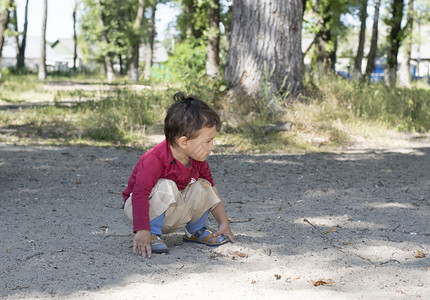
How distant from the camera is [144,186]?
319 cm

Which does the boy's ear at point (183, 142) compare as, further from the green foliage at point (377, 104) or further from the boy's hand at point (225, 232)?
the green foliage at point (377, 104)

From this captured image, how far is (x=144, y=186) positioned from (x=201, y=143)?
43cm

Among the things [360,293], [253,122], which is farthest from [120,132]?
[360,293]

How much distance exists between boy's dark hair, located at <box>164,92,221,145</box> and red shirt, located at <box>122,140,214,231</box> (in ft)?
0.39

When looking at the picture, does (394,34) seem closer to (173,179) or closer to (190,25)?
(190,25)

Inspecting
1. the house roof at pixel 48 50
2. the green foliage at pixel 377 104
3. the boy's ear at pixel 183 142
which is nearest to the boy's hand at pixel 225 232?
the boy's ear at pixel 183 142

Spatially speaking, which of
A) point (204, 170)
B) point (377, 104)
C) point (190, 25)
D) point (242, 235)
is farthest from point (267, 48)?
point (190, 25)

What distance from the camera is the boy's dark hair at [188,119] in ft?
10.5

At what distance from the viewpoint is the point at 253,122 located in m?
8.44

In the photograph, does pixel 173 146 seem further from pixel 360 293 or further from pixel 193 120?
pixel 360 293

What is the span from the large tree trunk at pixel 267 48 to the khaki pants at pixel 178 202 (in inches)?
217

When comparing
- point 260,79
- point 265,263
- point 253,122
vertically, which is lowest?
point 265,263

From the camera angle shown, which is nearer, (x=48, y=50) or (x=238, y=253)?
(x=238, y=253)

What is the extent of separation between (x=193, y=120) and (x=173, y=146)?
23 cm
